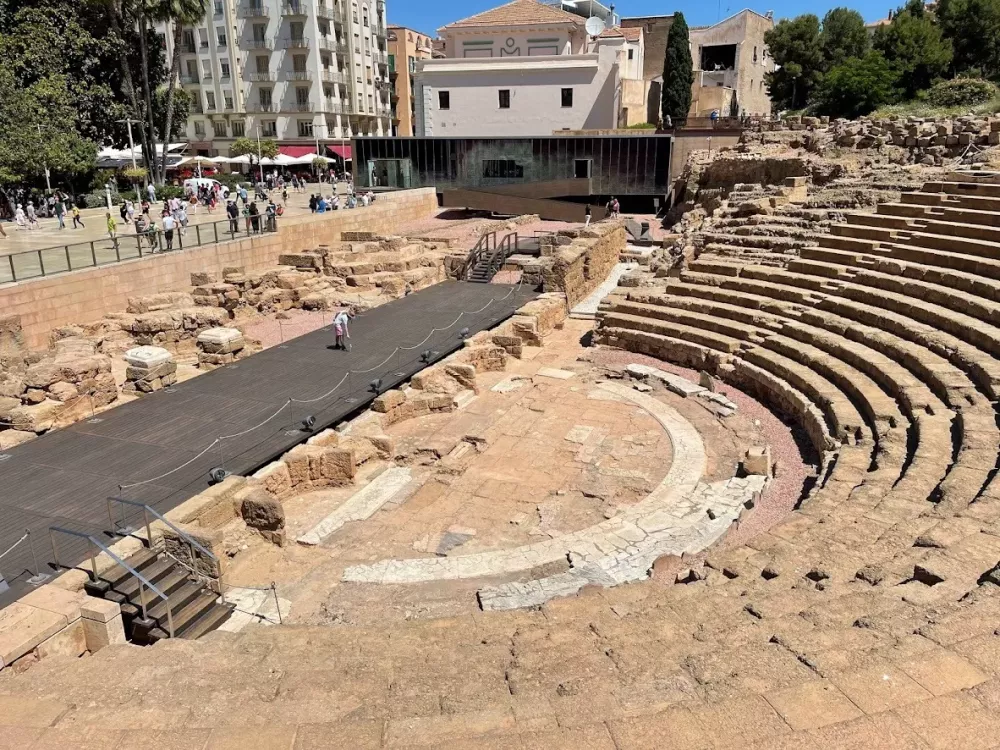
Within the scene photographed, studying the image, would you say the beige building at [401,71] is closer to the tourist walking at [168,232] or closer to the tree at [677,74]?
the tree at [677,74]

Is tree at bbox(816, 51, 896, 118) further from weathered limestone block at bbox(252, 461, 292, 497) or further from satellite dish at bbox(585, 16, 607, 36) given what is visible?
weathered limestone block at bbox(252, 461, 292, 497)

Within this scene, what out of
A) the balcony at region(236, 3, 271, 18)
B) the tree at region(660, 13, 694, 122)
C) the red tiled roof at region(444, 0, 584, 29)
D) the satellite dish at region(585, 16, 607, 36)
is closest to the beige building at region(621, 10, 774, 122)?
the satellite dish at region(585, 16, 607, 36)

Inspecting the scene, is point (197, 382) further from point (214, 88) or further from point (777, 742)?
point (214, 88)

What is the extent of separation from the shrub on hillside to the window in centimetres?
2253

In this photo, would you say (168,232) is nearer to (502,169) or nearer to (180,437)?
(180,437)

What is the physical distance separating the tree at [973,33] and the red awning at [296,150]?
4223 cm

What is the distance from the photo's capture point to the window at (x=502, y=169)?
37750mm

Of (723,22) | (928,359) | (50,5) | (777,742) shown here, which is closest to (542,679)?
(777,742)

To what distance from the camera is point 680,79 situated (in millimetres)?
45469

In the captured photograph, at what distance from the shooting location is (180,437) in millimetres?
11484

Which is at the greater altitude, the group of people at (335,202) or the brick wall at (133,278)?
the group of people at (335,202)

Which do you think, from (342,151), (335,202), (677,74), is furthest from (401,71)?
(335,202)

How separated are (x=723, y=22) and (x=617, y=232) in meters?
39.4

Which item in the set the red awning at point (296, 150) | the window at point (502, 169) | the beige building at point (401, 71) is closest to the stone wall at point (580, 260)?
the window at point (502, 169)
